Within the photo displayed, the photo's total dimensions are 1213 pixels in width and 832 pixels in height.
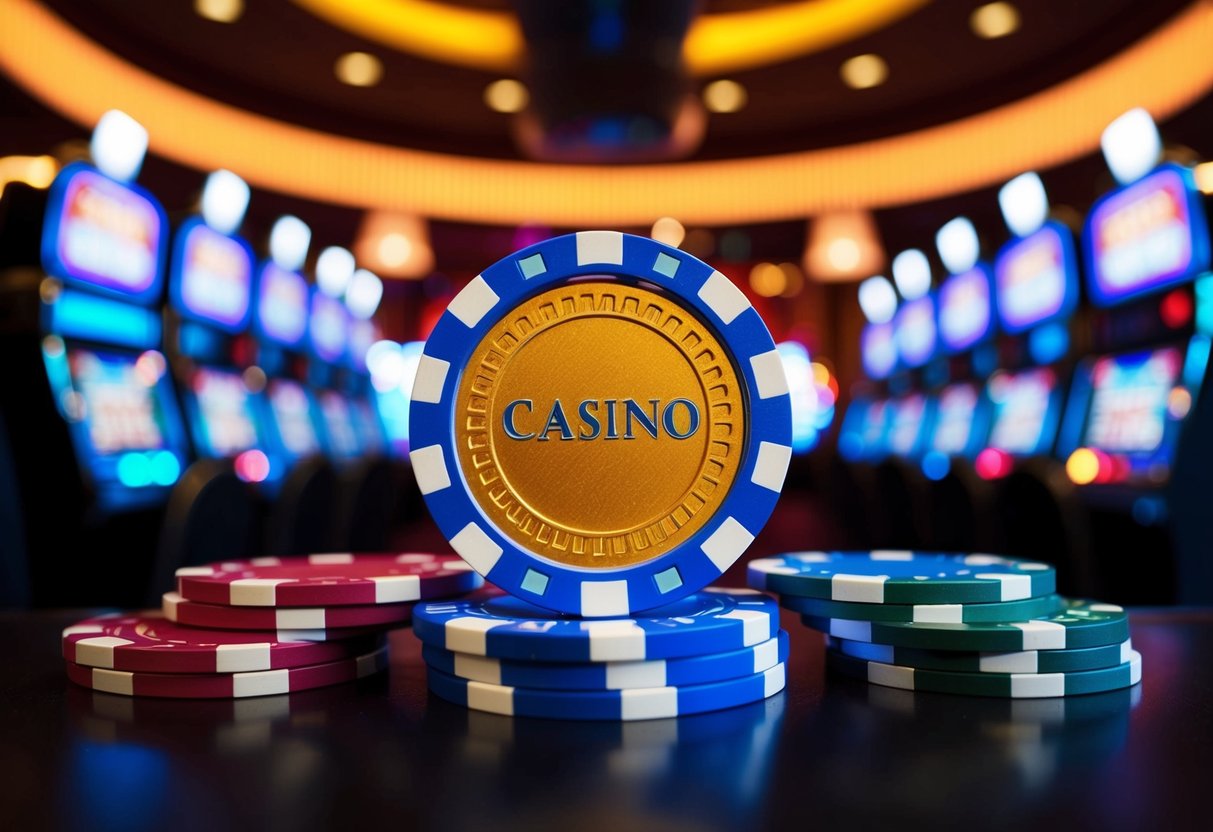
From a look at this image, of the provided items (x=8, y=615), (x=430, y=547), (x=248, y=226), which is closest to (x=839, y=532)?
(x=430, y=547)

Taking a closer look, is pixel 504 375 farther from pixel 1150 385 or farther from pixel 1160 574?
pixel 1150 385

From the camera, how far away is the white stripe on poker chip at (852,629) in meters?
0.99

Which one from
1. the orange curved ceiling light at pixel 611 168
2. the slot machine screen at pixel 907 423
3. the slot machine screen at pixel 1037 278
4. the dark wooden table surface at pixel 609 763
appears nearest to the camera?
the dark wooden table surface at pixel 609 763

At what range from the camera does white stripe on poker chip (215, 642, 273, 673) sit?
3.06ft

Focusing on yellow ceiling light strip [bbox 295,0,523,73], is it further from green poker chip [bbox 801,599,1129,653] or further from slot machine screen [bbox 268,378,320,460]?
green poker chip [bbox 801,599,1129,653]

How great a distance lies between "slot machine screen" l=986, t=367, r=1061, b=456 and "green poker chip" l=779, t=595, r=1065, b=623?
4109 mm

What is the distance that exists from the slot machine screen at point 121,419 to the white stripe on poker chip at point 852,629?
353 cm

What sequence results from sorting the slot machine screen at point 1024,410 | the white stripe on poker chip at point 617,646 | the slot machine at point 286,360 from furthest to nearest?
the slot machine at point 286,360 → the slot machine screen at point 1024,410 → the white stripe on poker chip at point 617,646

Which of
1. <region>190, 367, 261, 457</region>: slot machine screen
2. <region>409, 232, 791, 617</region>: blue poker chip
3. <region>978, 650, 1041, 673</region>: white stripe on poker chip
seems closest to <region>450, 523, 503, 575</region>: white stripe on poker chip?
<region>409, 232, 791, 617</region>: blue poker chip

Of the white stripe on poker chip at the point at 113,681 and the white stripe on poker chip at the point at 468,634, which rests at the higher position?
the white stripe on poker chip at the point at 468,634

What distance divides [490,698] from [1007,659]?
18.6 inches

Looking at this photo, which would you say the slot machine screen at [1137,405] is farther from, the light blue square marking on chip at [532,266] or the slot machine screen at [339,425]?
the slot machine screen at [339,425]

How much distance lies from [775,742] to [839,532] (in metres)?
7.67

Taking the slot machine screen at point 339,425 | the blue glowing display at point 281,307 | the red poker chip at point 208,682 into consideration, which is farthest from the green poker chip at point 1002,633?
the slot machine screen at point 339,425
